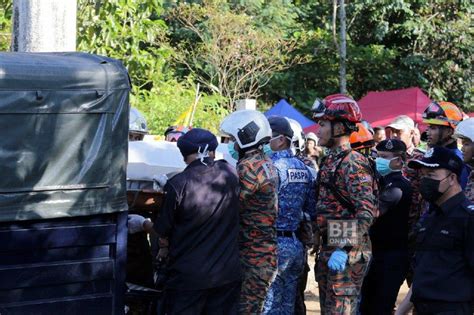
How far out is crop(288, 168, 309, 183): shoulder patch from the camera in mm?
6375

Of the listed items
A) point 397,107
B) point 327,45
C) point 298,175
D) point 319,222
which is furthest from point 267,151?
point 327,45

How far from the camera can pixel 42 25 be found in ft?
23.0

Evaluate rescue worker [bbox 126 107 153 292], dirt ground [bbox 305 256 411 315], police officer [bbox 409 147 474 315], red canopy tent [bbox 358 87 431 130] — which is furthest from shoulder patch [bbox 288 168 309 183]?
red canopy tent [bbox 358 87 431 130]

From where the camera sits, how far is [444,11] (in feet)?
78.5

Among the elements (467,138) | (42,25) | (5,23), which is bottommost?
(467,138)

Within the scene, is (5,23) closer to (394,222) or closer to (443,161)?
(394,222)

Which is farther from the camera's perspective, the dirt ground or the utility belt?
the dirt ground

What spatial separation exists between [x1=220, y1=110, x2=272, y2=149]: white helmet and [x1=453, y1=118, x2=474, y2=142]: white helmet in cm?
182

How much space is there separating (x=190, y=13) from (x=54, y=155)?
18269 millimetres

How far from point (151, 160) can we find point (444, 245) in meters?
2.64

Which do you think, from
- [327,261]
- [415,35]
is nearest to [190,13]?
[415,35]

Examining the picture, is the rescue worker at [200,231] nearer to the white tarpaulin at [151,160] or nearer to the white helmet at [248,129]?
the white helmet at [248,129]

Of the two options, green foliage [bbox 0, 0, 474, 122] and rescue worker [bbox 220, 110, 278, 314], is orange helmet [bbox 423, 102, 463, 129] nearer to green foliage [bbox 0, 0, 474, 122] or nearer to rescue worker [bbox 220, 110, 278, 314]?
rescue worker [bbox 220, 110, 278, 314]

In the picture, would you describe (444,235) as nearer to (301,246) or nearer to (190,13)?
(301,246)
